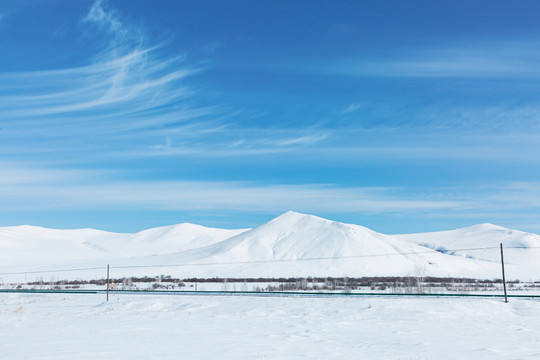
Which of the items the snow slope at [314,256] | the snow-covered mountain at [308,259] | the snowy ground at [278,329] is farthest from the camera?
the snow-covered mountain at [308,259]

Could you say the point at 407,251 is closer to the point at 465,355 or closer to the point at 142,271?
the point at 142,271

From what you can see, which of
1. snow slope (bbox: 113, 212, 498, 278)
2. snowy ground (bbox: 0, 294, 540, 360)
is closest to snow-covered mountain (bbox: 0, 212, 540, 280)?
snow slope (bbox: 113, 212, 498, 278)

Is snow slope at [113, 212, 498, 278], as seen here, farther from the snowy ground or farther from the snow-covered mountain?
the snowy ground

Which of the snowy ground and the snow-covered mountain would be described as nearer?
the snowy ground

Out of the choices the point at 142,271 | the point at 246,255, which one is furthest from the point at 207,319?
the point at 246,255

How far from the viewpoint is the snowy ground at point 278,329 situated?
17812 millimetres

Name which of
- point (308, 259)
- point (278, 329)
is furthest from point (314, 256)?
point (278, 329)

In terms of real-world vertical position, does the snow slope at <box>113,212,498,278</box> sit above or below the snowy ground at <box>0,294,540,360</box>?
above

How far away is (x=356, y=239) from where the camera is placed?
365 ft

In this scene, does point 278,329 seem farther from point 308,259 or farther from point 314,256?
point 314,256

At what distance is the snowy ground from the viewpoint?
1781 centimetres

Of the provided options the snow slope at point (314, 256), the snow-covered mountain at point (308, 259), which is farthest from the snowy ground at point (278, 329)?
the snow slope at point (314, 256)

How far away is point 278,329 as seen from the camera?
80.6 ft

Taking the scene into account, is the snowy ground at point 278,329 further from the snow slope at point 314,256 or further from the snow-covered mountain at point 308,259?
the snow slope at point 314,256
